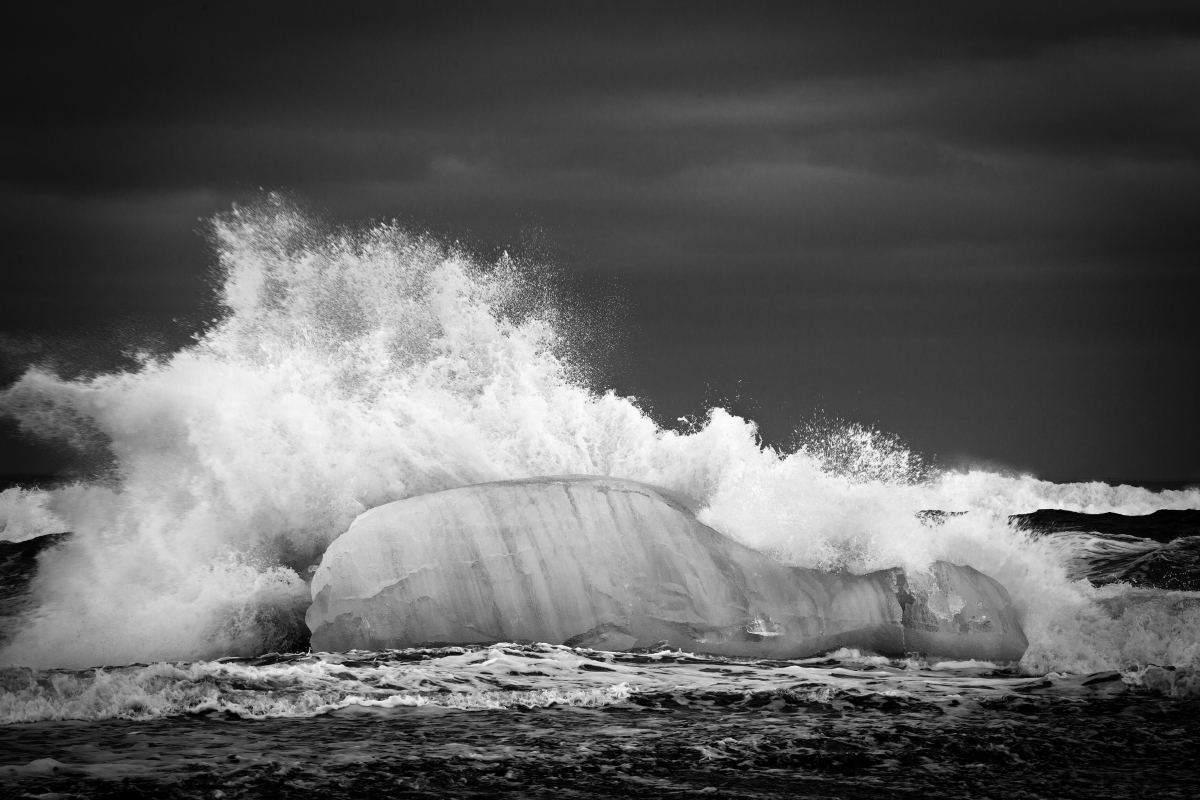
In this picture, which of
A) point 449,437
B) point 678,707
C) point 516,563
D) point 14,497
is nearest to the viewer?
point 678,707

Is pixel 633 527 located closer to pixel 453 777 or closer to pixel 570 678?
pixel 570 678

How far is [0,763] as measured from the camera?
8156mm

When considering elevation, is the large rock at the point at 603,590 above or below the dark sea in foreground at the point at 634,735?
above

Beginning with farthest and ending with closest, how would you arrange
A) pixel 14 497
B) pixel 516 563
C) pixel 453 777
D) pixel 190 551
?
pixel 14 497 → pixel 190 551 → pixel 516 563 → pixel 453 777

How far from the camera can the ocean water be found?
8562 mm

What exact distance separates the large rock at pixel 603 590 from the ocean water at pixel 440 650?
1.04 feet

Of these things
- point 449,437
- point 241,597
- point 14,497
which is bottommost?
point 241,597

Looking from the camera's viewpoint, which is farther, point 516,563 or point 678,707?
point 516,563

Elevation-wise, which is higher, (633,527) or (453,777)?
(633,527)

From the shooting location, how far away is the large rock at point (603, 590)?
12.1 meters

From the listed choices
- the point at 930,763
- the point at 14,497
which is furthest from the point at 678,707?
the point at 14,497

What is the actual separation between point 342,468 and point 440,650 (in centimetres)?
293

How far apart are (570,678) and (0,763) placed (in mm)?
5047

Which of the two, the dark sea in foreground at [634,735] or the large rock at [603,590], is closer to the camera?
the dark sea in foreground at [634,735]
